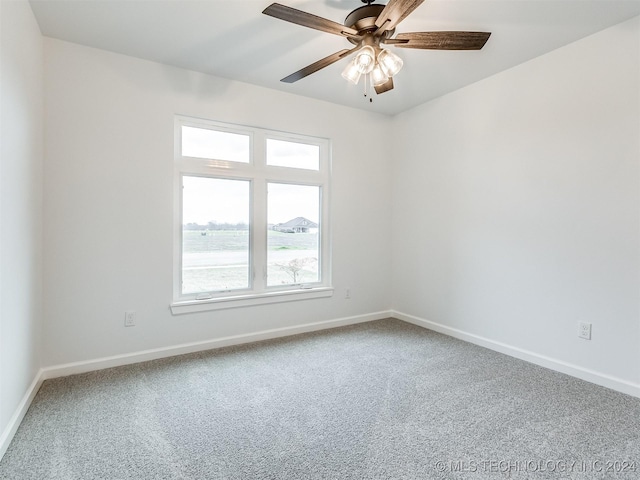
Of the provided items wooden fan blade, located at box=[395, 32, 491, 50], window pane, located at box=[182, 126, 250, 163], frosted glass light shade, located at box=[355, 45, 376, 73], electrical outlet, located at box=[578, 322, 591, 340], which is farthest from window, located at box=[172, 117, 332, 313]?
electrical outlet, located at box=[578, 322, 591, 340]

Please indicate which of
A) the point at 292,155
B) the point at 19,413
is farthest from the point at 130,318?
the point at 292,155

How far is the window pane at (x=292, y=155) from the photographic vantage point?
3662 millimetres

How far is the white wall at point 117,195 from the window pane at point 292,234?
41 cm

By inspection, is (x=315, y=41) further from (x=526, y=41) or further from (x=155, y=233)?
(x=155, y=233)

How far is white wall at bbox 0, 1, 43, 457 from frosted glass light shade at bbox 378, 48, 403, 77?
6.49ft

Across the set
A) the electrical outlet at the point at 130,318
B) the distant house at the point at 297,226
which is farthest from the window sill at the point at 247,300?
the distant house at the point at 297,226

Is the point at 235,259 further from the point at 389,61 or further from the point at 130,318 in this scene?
the point at 389,61

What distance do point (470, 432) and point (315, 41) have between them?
2.80 metres

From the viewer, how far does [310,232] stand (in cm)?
395

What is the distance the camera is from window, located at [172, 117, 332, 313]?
3.22 meters

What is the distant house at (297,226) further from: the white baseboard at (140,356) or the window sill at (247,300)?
the white baseboard at (140,356)

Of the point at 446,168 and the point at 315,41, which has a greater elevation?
the point at 315,41

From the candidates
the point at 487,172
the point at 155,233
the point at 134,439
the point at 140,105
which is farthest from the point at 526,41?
the point at 134,439

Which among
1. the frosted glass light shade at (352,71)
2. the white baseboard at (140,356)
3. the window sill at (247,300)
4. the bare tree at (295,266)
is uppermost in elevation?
the frosted glass light shade at (352,71)
